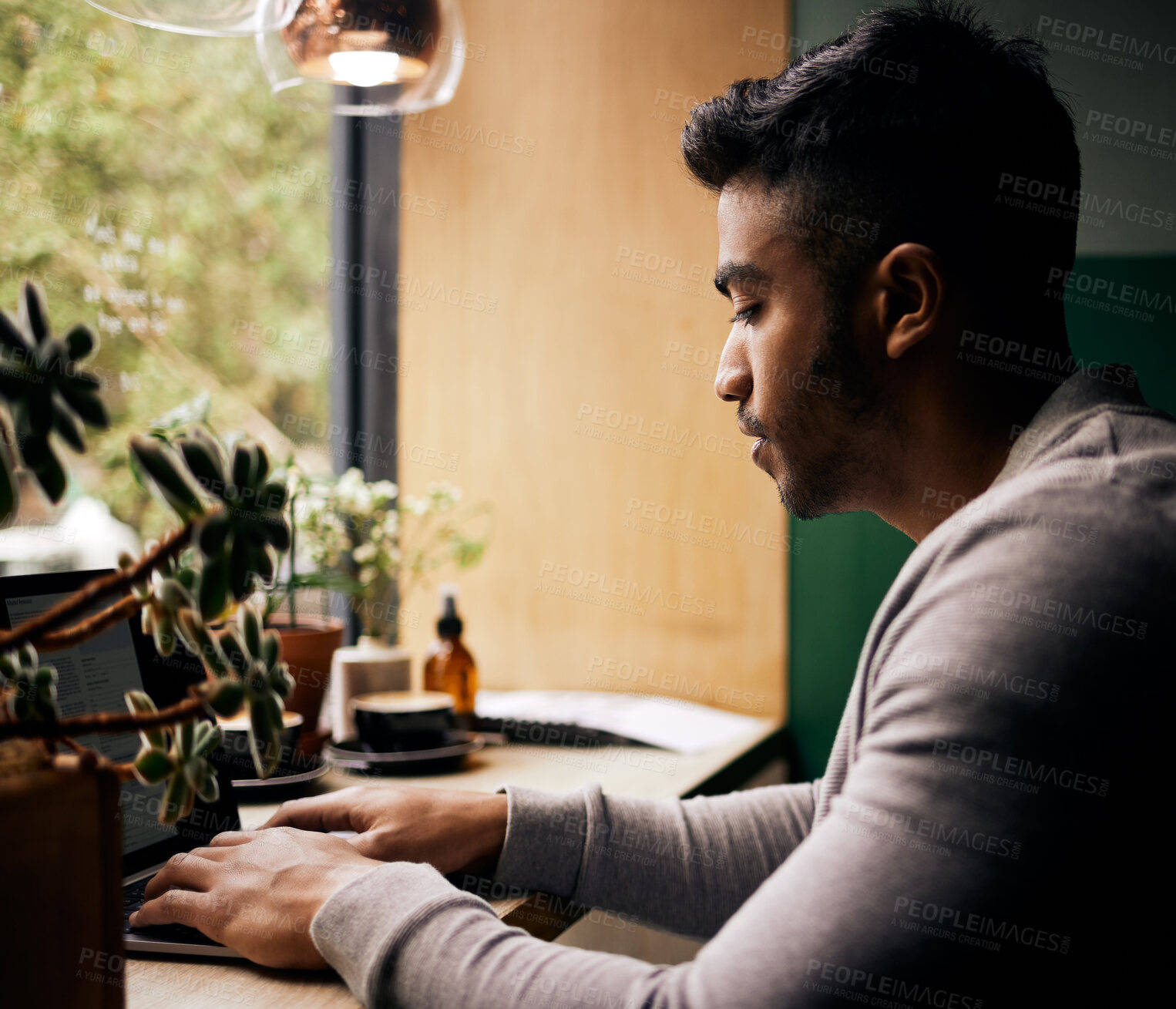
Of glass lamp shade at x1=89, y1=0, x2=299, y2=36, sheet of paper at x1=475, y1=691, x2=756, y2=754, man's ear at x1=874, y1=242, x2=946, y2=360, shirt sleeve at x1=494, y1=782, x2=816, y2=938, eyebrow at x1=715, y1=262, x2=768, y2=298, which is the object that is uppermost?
glass lamp shade at x1=89, y1=0, x2=299, y2=36

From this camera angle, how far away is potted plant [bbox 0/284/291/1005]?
52cm

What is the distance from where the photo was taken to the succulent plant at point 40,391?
511 millimetres

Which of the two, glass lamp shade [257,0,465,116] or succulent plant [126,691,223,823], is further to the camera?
glass lamp shade [257,0,465,116]

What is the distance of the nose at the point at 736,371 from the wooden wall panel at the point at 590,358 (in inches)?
30.4

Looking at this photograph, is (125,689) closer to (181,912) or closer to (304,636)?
(181,912)

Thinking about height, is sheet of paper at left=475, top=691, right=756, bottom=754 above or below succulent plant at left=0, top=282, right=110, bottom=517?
below

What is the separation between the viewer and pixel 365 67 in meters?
1.29

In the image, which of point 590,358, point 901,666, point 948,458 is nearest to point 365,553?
point 590,358

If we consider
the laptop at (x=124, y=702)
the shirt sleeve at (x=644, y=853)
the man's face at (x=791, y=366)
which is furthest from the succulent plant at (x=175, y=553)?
the man's face at (x=791, y=366)

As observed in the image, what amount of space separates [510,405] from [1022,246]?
1224mm

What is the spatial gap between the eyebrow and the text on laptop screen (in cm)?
68

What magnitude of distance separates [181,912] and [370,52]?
1042 millimetres

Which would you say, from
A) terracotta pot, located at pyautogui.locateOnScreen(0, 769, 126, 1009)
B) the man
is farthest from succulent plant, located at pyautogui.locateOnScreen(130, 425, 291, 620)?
the man

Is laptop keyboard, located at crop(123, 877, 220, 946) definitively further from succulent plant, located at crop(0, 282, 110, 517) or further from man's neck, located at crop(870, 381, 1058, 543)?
man's neck, located at crop(870, 381, 1058, 543)
